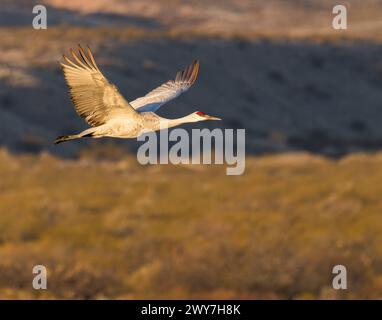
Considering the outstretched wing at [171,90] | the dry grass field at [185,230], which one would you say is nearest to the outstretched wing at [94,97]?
the outstretched wing at [171,90]

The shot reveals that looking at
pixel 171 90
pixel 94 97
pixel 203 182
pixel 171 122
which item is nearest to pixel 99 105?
pixel 94 97

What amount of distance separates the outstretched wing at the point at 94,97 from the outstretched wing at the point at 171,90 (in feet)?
4.14

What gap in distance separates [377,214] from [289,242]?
5.46m

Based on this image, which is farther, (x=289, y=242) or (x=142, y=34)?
(x=142, y=34)

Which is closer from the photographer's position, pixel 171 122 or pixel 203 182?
pixel 171 122

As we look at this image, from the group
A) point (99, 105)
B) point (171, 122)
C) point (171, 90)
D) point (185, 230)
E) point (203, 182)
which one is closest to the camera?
point (171, 122)

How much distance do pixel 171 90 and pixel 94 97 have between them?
7.51ft

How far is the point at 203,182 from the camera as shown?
1572 inches

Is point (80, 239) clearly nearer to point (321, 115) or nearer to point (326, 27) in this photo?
point (321, 115)

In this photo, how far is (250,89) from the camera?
7038cm

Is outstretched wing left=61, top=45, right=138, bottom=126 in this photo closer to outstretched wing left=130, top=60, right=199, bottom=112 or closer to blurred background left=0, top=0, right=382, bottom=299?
outstretched wing left=130, top=60, right=199, bottom=112

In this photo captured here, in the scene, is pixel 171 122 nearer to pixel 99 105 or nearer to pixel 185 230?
pixel 99 105
